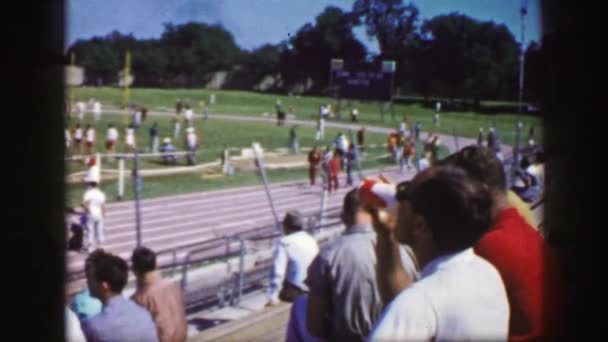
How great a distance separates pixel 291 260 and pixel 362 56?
1087 centimetres

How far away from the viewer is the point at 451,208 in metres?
1.33

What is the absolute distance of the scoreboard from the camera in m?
7.80

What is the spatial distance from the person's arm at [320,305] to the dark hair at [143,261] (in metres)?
0.98

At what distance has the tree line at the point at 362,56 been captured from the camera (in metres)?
8.32

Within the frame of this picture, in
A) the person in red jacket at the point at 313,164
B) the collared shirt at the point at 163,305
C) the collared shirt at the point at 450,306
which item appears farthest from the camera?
the person in red jacket at the point at 313,164

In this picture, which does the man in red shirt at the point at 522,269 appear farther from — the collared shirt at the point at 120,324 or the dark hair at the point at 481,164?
the collared shirt at the point at 120,324

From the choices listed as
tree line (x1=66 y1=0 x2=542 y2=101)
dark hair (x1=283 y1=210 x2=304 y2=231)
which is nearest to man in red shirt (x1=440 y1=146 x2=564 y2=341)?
tree line (x1=66 y1=0 x2=542 y2=101)

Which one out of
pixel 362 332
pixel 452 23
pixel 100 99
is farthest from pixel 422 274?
pixel 100 99

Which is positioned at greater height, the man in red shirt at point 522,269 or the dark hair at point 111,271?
the man in red shirt at point 522,269

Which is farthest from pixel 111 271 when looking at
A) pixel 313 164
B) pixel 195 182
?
pixel 195 182

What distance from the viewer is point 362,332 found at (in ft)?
6.67

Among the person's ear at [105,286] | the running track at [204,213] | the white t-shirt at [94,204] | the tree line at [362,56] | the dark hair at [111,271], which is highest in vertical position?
the tree line at [362,56]

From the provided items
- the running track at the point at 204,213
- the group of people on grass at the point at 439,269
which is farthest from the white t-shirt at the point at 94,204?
the group of people on grass at the point at 439,269
